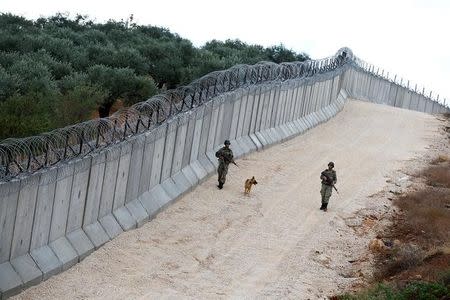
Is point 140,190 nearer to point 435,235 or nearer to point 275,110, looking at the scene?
point 435,235

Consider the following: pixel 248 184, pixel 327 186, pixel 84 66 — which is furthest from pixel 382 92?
pixel 327 186

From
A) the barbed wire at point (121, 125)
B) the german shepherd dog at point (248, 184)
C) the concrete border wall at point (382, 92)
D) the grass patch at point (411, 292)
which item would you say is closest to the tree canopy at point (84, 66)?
the barbed wire at point (121, 125)

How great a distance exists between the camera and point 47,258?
19.8m

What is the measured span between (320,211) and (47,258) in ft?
30.3

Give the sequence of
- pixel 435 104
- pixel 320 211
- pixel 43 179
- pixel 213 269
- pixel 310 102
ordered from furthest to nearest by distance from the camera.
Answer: pixel 435 104, pixel 310 102, pixel 320 211, pixel 213 269, pixel 43 179

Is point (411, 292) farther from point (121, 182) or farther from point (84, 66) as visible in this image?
point (84, 66)

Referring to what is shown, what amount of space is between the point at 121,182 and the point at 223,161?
15.8ft

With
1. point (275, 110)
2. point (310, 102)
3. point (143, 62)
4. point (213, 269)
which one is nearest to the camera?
point (213, 269)

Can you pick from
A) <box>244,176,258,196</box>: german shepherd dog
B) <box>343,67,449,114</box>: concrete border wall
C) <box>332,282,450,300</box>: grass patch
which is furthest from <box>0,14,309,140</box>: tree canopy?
<box>332,282,450,300</box>: grass patch

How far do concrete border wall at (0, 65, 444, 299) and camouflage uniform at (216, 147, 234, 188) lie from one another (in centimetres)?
70

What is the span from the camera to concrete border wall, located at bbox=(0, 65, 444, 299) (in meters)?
19.1

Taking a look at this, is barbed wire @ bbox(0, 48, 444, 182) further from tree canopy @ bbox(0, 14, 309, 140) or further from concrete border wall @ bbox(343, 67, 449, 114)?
concrete border wall @ bbox(343, 67, 449, 114)

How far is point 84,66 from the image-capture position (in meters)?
54.6

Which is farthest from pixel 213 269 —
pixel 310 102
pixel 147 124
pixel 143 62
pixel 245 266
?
pixel 143 62
